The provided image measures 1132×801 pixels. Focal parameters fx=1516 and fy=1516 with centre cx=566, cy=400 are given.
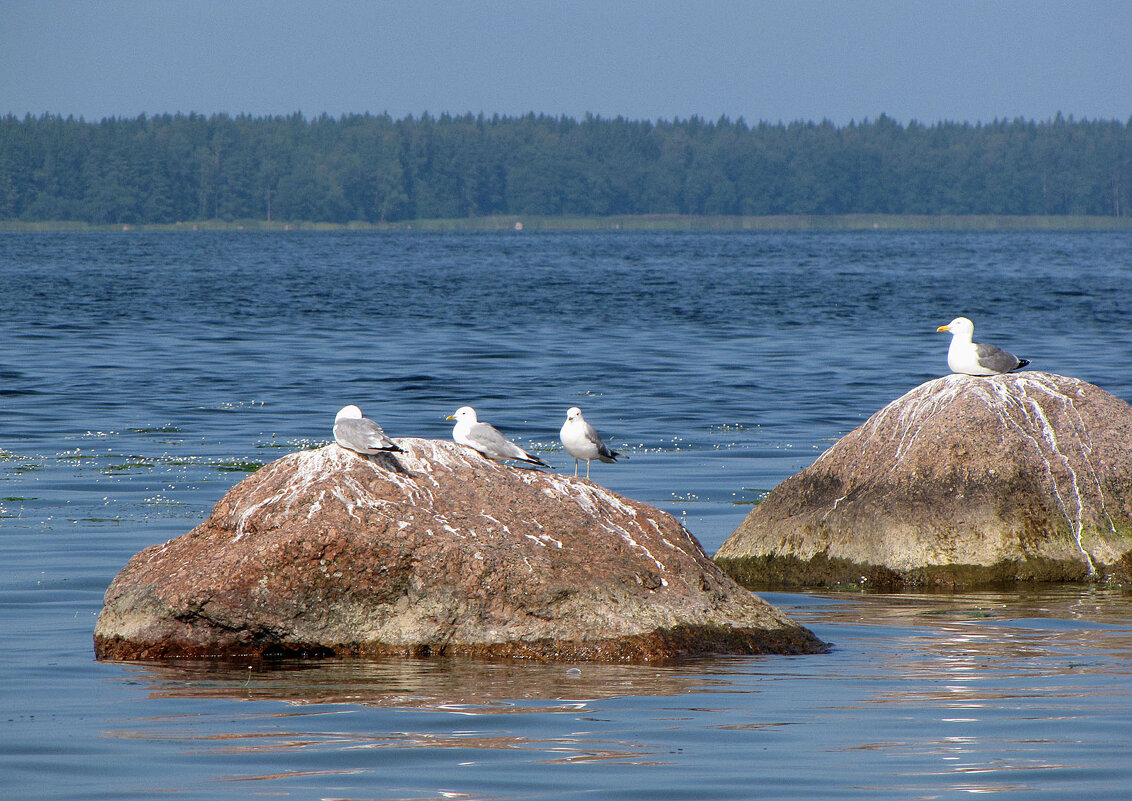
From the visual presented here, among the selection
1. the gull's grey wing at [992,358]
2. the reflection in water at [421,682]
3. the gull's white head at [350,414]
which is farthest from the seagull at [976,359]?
the gull's white head at [350,414]

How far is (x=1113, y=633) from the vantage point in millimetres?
9812

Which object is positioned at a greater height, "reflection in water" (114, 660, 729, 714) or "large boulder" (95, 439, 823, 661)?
"large boulder" (95, 439, 823, 661)

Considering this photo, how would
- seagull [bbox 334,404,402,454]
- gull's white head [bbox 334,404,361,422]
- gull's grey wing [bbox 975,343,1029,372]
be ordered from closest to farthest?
seagull [bbox 334,404,402,454], gull's white head [bbox 334,404,361,422], gull's grey wing [bbox 975,343,1029,372]

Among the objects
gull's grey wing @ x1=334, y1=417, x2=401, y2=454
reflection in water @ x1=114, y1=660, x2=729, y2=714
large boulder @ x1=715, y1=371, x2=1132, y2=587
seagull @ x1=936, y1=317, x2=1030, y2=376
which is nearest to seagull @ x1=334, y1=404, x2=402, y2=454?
gull's grey wing @ x1=334, y1=417, x2=401, y2=454

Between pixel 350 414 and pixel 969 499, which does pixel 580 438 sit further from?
pixel 969 499

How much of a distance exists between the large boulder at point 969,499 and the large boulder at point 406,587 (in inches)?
114

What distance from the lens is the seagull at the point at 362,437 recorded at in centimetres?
919

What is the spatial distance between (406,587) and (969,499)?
199 inches

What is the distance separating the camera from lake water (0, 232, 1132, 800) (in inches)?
260

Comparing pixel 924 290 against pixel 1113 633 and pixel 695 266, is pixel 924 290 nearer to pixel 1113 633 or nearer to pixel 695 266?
pixel 695 266

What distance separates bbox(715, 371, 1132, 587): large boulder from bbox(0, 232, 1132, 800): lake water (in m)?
0.47

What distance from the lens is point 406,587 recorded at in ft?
29.4

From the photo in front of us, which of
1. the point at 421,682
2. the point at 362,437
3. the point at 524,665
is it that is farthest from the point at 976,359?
the point at 421,682

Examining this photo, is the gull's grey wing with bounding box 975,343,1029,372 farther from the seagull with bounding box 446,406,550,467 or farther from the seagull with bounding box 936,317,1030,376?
the seagull with bounding box 446,406,550,467
